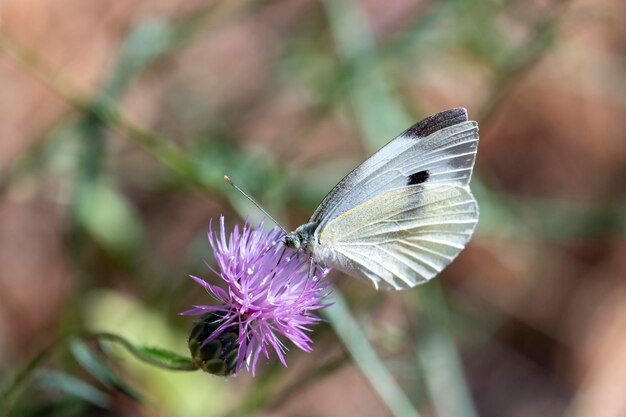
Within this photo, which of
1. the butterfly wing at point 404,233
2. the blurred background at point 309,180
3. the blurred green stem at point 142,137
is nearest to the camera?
the butterfly wing at point 404,233

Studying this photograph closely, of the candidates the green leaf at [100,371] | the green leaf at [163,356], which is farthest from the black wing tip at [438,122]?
the green leaf at [100,371]

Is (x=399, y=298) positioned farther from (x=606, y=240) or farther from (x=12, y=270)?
(x=12, y=270)

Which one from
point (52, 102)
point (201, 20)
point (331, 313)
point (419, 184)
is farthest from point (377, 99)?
point (52, 102)

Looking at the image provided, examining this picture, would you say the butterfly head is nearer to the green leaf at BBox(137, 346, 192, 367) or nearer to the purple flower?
Answer: the purple flower

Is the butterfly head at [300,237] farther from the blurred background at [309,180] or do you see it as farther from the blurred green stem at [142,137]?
the blurred green stem at [142,137]

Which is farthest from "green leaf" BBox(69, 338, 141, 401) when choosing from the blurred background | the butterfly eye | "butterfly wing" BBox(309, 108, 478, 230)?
"butterfly wing" BBox(309, 108, 478, 230)

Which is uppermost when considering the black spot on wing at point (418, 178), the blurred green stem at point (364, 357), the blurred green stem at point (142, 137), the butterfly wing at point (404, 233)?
the blurred green stem at point (142, 137)
